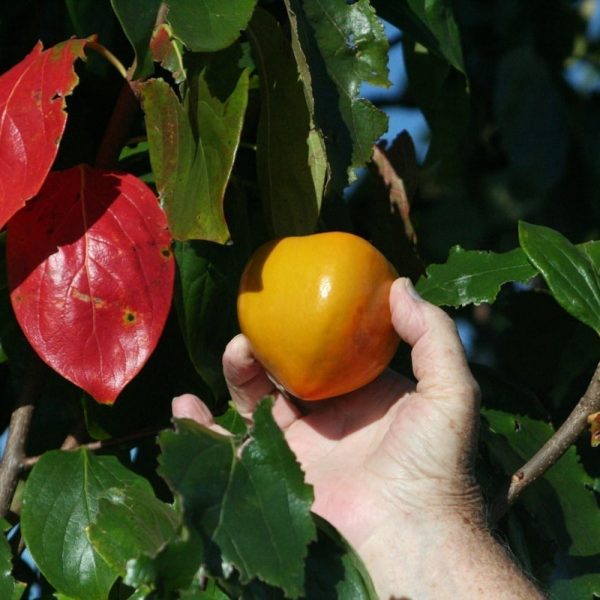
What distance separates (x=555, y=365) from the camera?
1.59 metres

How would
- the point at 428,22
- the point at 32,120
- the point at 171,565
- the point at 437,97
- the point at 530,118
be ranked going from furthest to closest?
the point at 530,118 < the point at 437,97 < the point at 428,22 < the point at 32,120 < the point at 171,565

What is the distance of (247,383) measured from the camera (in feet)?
3.81

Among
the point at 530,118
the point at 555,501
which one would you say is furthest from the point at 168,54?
the point at 530,118

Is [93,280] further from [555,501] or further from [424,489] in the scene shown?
[555,501]

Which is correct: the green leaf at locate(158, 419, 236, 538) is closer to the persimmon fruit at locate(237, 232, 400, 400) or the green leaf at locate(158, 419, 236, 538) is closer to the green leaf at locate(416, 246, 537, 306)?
the persimmon fruit at locate(237, 232, 400, 400)

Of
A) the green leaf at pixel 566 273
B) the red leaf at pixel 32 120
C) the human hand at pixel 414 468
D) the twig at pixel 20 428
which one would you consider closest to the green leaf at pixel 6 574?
the twig at pixel 20 428

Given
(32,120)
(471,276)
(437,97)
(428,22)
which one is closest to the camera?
(32,120)

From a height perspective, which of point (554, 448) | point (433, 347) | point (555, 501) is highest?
point (433, 347)

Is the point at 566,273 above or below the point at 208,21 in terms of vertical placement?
below

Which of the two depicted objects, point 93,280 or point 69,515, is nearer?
point 93,280

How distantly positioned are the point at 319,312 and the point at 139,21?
0.98ft

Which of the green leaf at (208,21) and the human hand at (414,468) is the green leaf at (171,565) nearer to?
the human hand at (414,468)

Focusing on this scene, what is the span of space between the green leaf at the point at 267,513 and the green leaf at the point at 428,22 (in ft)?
1.96

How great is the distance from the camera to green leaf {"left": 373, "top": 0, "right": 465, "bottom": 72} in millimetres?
1341
